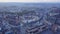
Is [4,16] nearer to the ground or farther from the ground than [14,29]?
farther from the ground

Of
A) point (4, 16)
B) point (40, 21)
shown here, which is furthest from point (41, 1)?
point (4, 16)

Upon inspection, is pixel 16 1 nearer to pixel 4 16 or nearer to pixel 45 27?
pixel 4 16

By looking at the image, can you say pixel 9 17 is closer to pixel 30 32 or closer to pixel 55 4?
pixel 30 32

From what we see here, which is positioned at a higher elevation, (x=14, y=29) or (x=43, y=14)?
(x=43, y=14)

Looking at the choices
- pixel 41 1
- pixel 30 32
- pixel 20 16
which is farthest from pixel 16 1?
pixel 30 32

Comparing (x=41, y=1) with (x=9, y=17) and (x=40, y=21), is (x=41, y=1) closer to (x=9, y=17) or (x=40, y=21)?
(x=40, y=21)

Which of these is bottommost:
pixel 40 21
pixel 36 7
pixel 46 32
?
pixel 46 32

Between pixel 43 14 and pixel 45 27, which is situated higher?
pixel 43 14

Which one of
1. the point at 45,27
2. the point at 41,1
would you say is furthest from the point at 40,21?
the point at 41,1
